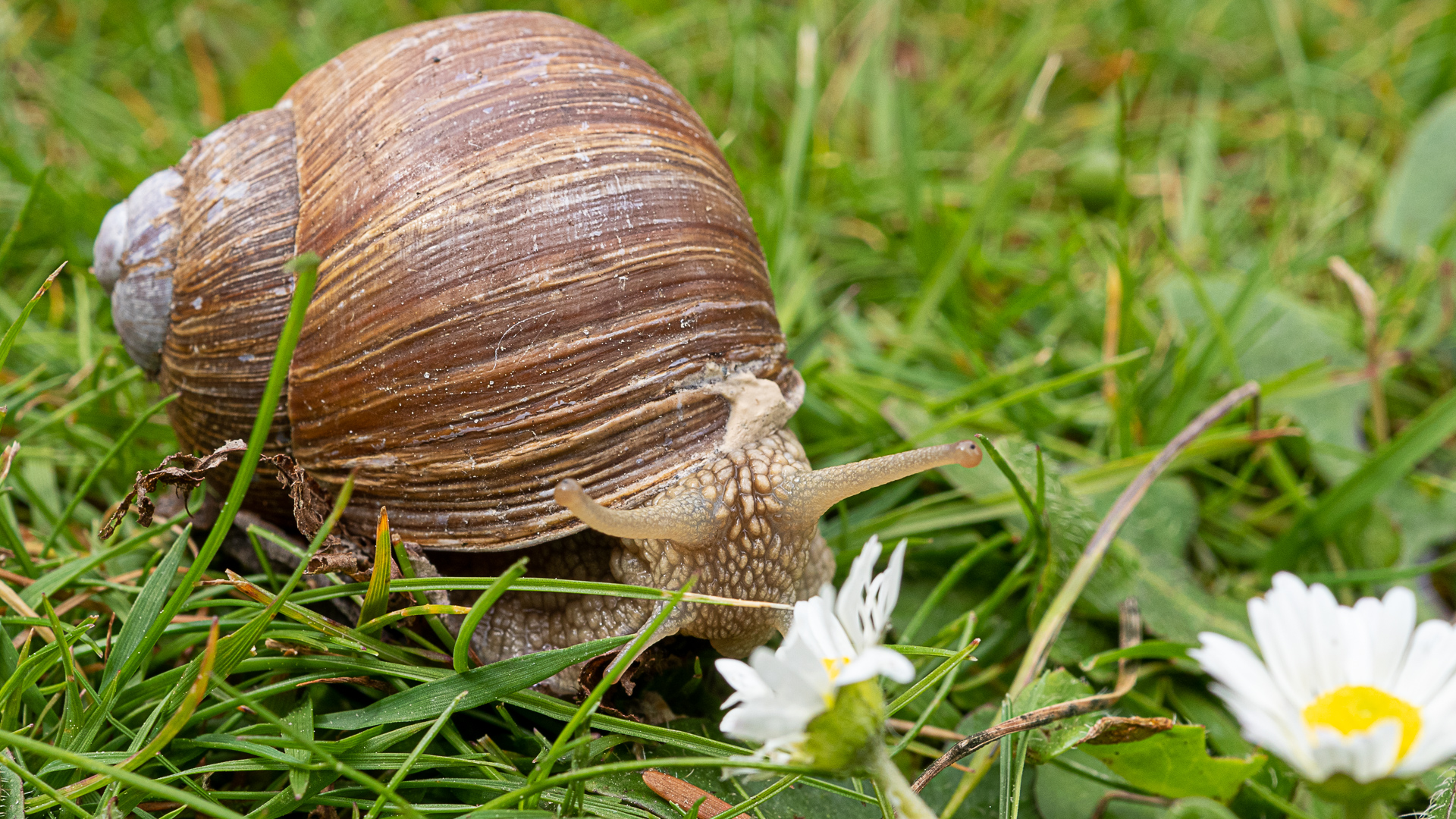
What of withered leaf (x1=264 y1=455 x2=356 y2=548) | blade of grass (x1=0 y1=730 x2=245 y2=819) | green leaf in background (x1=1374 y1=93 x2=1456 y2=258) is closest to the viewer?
blade of grass (x1=0 y1=730 x2=245 y2=819)

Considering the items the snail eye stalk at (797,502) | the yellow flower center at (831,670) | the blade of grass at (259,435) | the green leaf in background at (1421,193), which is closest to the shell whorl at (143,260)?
the blade of grass at (259,435)

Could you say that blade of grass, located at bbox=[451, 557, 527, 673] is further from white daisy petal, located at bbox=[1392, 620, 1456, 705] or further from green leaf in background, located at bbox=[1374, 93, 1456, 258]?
green leaf in background, located at bbox=[1374, 93, 1456, 258]

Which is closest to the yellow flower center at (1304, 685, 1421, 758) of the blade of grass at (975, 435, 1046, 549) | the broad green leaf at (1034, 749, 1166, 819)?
the broad green leaf at (1034, 749, 1166, 819)

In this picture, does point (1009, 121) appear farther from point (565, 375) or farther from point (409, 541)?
point (409, 541)

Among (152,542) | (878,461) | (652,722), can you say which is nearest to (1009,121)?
(878,461)

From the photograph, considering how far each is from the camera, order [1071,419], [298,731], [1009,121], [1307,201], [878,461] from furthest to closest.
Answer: [1009,121] → [1307,201] → [1071,419] → [878,461] → [298,731]

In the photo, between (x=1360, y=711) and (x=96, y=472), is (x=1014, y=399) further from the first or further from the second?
(x=96, y=472)

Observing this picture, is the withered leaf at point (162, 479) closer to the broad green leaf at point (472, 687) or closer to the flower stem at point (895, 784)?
the broad green leaf at point (472, 687)
